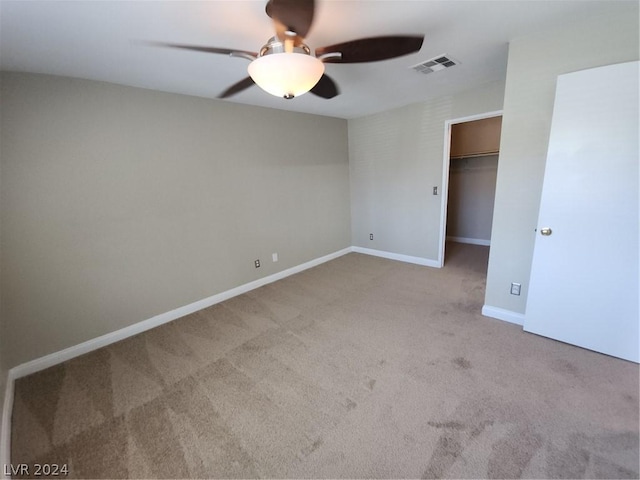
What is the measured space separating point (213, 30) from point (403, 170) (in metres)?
3.04

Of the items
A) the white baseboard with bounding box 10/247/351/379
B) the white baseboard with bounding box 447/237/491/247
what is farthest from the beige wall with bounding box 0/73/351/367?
the white baseboard with bounding box 447/237/491/247

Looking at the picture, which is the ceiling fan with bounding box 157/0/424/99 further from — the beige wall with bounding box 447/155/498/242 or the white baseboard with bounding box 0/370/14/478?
the beige wall with bounding box 447/155/498/242

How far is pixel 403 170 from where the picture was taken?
395 centimetres

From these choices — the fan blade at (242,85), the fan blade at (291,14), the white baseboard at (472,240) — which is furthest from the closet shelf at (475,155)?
the fan blade at (291,14)

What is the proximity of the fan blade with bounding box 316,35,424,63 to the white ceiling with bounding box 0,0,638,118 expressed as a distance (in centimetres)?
20

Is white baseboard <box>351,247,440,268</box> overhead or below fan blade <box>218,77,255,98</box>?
below

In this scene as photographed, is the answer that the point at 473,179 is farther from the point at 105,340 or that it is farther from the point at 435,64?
the point at 105,340

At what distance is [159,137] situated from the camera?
8.33 feet

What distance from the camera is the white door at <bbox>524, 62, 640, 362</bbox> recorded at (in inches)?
66.2

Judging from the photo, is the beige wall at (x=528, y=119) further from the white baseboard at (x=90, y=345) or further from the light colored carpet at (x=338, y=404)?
the white baseboard at (x=90, y=345)

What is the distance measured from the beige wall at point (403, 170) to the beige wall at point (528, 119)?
43.5 inches

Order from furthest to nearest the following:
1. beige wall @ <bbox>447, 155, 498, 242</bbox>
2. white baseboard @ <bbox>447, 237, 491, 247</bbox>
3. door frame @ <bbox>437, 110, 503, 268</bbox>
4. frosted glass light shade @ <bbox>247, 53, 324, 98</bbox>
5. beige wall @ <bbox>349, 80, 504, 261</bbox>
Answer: white baseboard @ <bbox>447, 237, 491, 247</bbox> < beige wall @ <bbox>447, 155, 498, 242</bbox> < beige wall @ <bbox>349, 80, 504, 261</bbox> < door frame @ <bbox>437, 110, 503, 268</bbox> < frosted glass light shade @ <bbox>247, 53, 324, 98</bbox>

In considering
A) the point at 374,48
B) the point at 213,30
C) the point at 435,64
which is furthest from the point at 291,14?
the point at 435,64

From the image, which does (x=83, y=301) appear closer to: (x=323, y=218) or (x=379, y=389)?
(x=379, y=389)
